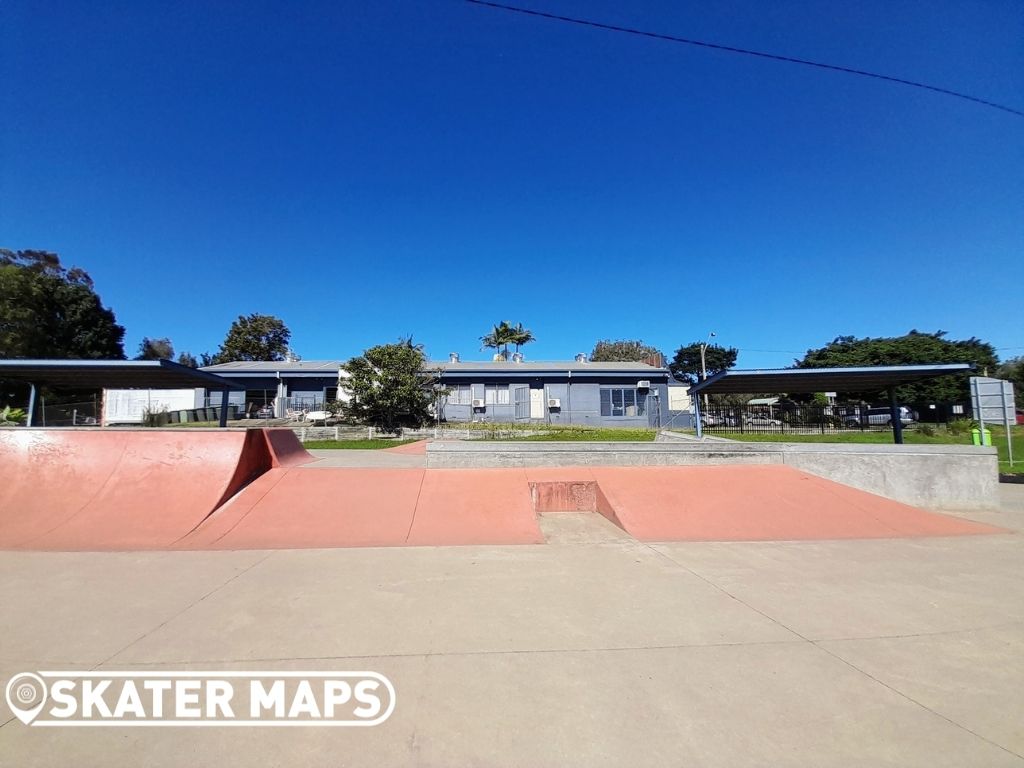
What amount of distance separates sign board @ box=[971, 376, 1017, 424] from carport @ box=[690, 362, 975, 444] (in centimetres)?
462

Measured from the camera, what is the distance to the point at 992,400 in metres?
13.9

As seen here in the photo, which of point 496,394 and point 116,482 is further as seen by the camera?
point 496,394

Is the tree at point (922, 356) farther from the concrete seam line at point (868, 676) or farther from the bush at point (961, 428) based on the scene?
the concrete seam line at point (868, 676)

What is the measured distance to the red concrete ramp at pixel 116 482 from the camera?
267 inches

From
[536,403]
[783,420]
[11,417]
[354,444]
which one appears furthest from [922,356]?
[11,417]

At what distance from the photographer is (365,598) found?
457 centimetres

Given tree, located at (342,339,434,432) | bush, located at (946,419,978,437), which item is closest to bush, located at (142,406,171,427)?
tree, located at (342,339,434,432)

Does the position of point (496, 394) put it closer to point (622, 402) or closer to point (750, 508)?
point (622, 402)

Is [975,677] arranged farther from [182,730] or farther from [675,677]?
[182,730]

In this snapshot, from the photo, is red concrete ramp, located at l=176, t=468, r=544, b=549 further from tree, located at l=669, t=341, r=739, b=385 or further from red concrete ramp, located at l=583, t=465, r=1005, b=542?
tree, located at l=669, t=341, r=739, b=385

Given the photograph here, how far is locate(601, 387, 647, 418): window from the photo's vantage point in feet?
93.5

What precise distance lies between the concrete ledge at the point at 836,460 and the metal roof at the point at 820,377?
1.60 m

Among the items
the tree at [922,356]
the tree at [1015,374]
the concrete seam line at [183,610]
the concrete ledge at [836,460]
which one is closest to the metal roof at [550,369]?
the concrete ledge at [836,460]

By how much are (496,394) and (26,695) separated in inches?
1004
